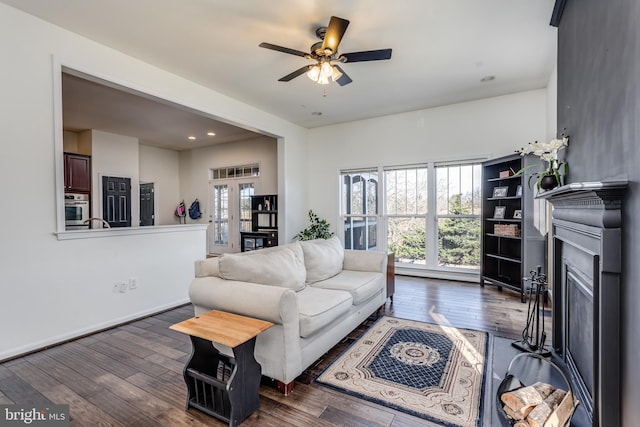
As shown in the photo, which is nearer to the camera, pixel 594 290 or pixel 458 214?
pixel 594 290

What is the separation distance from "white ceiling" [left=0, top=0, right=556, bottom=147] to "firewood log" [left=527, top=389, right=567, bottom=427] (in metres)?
2.98

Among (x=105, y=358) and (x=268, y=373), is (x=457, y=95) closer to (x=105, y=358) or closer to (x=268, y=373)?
(x=268, y=373)

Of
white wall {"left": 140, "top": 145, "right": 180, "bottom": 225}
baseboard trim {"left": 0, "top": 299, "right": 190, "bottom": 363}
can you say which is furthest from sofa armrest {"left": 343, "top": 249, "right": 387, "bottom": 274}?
white wall {"left": 140, "top": 145, "right": 180, "bottom": 225}

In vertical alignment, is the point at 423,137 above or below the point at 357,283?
above

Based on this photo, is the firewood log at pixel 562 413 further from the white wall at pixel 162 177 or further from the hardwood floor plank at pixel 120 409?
the white wall at pixel 162 177

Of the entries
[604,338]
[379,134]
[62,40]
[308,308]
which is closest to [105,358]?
[308,308]

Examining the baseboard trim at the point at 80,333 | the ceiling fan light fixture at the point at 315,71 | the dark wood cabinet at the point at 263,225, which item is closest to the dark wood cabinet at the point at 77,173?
the dark wood cabinet at the point at 263,225

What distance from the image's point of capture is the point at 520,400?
164 cm

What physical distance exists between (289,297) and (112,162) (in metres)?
6.43

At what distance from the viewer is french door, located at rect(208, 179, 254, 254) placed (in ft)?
25.0

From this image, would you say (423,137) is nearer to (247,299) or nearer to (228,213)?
(247,299)

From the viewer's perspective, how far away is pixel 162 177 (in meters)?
8.26

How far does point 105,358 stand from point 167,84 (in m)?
3.12

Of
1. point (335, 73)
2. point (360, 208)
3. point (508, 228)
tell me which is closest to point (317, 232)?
point (360, 208)
